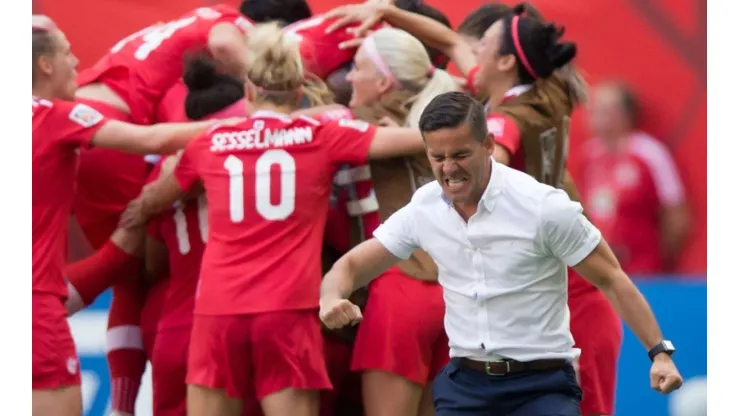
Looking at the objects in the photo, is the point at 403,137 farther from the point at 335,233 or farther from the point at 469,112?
the point at 469,112

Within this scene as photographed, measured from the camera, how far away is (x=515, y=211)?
3252 mm

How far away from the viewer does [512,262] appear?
3.25m

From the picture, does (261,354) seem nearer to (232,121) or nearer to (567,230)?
(232,121)

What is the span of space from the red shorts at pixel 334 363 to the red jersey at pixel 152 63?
107 centimetres

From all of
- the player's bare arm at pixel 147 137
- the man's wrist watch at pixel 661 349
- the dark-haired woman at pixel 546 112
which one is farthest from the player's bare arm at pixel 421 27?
the man's wrist watch at pixel 661 349

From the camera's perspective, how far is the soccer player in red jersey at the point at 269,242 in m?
3.94

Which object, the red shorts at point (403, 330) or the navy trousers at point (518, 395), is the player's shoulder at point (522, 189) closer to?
the navy trousers at point (518, 395)

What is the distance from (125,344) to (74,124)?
92cm

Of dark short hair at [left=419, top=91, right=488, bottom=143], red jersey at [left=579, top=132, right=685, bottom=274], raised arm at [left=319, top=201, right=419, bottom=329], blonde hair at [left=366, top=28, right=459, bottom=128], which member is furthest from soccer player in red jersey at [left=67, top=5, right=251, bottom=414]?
red jersey at [left=579, top=132, right=685, bottom=274]

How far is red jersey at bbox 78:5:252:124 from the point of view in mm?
4621

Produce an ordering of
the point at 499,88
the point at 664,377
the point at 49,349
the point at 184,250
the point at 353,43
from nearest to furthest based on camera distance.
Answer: the point at 664,377, the point at 49,349, the point at 499,88, the point at 184,250, the point at 353,43

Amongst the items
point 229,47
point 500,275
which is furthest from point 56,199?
point 500,275
